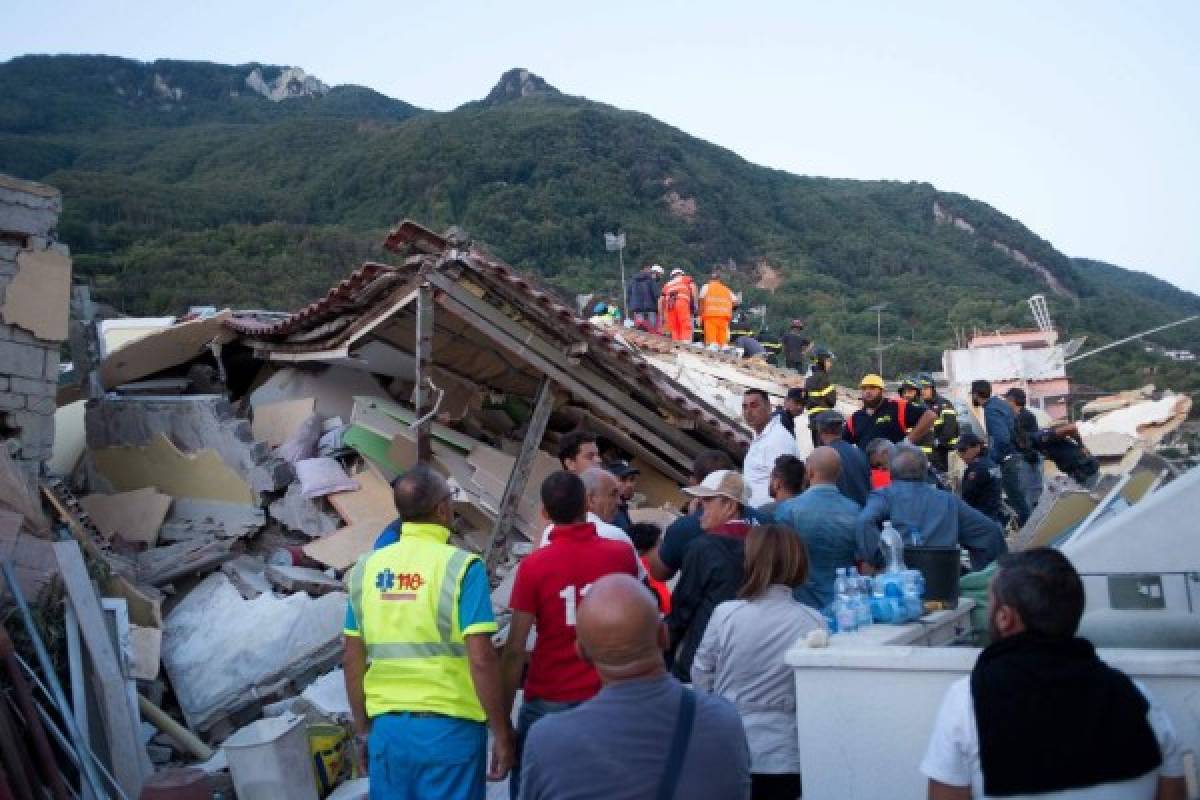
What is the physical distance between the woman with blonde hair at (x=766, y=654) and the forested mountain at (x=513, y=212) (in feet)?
88.5

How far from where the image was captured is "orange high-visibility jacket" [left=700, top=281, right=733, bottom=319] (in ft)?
60.0

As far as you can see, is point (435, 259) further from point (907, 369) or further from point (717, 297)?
point (907, 369)

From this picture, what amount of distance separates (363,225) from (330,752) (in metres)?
51.7

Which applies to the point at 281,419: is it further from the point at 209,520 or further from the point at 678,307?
the point at 678,307

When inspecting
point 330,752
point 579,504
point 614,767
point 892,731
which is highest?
point 579,504

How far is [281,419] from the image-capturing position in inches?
412

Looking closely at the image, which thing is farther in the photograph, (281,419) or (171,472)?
(281,419)

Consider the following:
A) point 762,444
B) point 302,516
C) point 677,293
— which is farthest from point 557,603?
point 677,293

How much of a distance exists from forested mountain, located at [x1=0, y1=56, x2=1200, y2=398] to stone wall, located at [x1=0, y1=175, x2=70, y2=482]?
21.4 metres

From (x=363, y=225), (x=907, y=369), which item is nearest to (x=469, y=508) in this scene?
(x=907, y=369)

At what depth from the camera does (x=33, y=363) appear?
26.4 feet

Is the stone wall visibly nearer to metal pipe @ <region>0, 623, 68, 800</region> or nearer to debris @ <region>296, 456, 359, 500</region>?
debris @ <region>296, 456, 359, 500</region>

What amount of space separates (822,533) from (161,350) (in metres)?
7.74

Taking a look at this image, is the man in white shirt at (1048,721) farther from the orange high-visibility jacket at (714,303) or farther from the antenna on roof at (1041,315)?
the antenna on roof at (1041,315)
